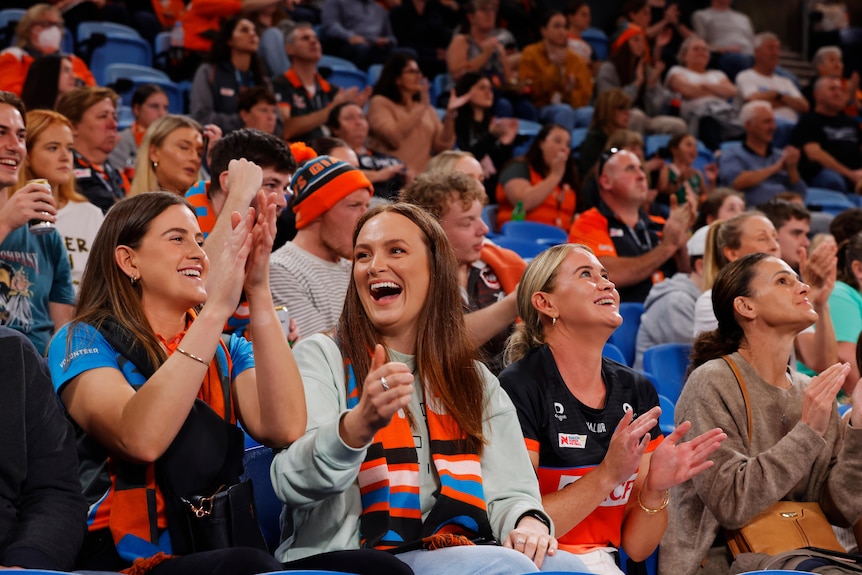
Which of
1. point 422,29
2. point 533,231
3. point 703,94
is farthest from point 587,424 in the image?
point 703,94

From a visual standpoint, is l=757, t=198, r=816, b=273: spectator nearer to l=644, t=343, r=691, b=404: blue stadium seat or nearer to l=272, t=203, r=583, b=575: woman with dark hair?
l=644, t=343, r=691, b=404: blue stadium seat

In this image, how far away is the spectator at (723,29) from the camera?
34.2 feet

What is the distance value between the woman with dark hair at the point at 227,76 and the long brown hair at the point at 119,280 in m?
3.56

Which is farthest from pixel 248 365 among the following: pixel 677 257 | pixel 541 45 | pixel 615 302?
pixel 541 45

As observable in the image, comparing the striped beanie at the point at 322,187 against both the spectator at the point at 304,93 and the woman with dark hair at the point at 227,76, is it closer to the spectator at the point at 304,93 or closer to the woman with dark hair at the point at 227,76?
the woman with dark hair at the point at 227,76

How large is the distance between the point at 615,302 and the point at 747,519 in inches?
25.5

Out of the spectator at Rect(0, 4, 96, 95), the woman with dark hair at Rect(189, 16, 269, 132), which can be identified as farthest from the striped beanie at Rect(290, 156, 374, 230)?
the spectator at Rect(0, 4, 96, 95)

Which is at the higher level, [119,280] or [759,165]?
[119,280]

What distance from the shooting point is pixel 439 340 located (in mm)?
2443

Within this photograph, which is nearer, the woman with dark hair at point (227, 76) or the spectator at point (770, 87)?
the woman with dark hair at point (227, 76)

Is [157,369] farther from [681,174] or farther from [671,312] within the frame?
[681,174]

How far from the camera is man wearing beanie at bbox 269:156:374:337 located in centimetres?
349

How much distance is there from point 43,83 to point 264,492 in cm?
338

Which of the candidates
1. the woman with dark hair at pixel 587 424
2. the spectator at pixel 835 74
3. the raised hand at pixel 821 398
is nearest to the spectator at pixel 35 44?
the woman with dark hair at pixel 587 424
